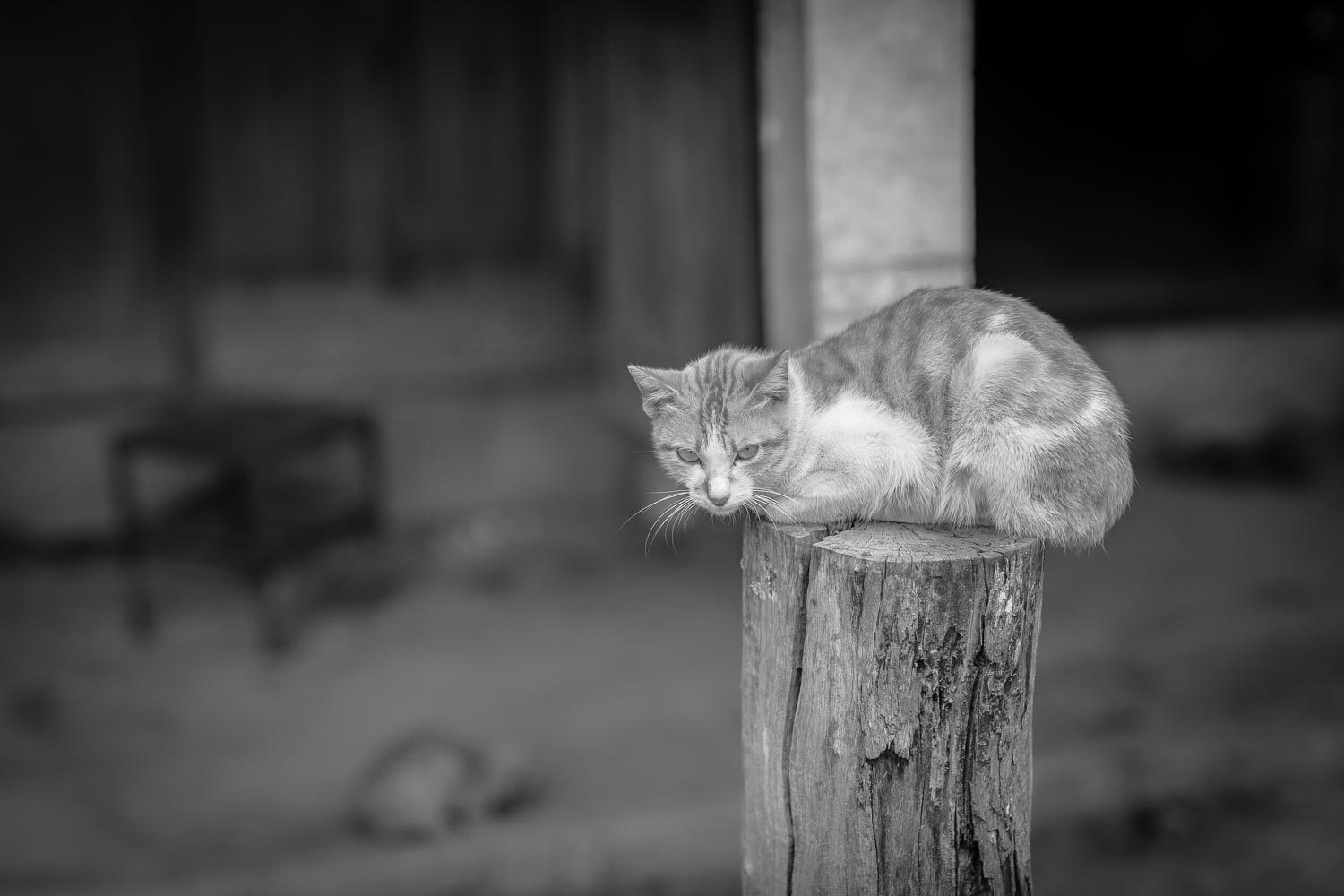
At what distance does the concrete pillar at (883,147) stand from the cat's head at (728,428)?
1963mm

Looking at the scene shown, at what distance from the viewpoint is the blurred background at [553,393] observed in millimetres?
4508

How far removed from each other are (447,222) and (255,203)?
94 cm

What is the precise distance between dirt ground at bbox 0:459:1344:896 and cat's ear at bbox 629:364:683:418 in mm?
1830

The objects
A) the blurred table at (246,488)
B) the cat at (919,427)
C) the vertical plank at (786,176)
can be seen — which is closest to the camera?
the cat at (919,427)

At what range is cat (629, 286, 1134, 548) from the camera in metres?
2.68

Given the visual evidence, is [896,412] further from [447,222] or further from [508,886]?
[447,222]

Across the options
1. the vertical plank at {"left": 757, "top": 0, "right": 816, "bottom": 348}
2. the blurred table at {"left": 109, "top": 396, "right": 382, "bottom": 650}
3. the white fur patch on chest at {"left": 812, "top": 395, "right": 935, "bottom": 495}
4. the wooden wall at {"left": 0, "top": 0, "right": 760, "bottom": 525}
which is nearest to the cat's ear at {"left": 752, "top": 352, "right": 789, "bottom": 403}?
the white fur patch on chest at {"left": 812, "top": 395, "right": 935, "bottom": 495}

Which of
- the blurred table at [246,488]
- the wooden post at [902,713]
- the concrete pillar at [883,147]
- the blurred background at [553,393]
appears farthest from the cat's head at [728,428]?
the blurred table at [246,488]

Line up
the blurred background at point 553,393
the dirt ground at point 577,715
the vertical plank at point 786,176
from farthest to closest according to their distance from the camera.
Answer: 1. the vertical plank at point 786,176
2. the blurred background at point 553,393
3. the dirt ground at point 577,715

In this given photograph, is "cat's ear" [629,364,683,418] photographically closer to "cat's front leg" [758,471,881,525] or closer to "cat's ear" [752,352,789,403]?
"cat's ear" [752,352,789,403]

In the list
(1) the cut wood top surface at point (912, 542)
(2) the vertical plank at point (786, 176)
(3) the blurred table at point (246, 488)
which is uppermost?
(2) the vertical plank at point (786, 176)

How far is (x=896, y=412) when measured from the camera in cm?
285

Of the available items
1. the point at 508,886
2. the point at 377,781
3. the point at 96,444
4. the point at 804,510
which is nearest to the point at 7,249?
the point at 96,444

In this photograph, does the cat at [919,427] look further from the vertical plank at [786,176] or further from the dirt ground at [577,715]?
the vertical plank at [786,176]
